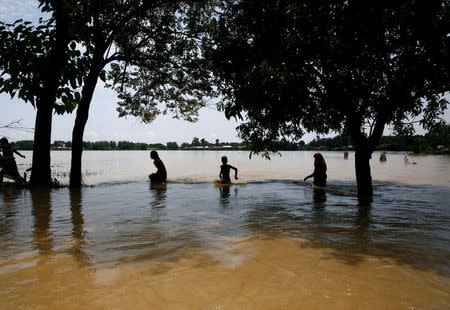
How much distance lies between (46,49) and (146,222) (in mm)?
9641

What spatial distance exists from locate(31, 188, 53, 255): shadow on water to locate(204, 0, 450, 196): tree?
15.7 feet

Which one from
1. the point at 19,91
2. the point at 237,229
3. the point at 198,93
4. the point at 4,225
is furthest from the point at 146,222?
the point at 198,93

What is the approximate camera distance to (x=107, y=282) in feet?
11.2

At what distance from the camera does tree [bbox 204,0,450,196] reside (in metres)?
6.28

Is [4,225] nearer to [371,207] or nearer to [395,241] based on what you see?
[395,241]

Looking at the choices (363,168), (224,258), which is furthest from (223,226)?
(363,168)

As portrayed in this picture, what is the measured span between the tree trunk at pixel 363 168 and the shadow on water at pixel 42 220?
1007 centimetres

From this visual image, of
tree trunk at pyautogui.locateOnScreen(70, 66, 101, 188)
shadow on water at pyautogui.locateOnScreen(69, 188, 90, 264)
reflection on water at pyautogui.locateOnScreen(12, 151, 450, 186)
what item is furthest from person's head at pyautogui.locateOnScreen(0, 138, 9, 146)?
shadow on water at pyautogui.locateOnScreen(69, 188, 90, 264)

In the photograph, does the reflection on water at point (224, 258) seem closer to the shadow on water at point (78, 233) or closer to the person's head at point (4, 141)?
the shadow on water at point (78, 233)

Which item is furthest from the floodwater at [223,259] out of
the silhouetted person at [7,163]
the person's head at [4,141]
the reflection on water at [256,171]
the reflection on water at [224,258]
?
the reflection on water at [256,171]

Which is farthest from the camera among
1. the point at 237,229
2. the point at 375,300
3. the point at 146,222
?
the point at 146,222

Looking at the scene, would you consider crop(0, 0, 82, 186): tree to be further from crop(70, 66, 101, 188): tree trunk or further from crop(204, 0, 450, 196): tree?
crop(204, 0, 450, 196): tree

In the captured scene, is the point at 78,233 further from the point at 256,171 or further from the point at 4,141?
the point at 256,171

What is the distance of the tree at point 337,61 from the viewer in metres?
6.28
